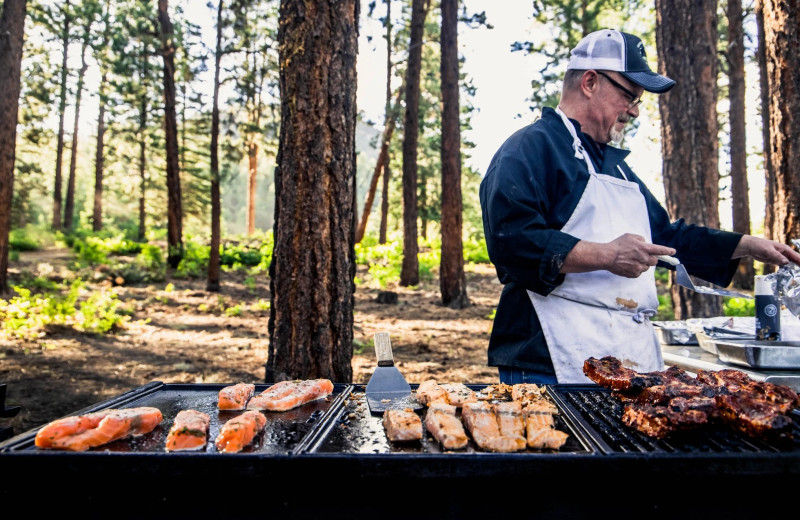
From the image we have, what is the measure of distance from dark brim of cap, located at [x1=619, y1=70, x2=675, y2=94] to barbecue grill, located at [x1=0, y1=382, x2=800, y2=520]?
1724 millimetres

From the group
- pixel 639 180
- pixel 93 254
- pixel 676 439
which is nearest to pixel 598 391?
pixel 676 439

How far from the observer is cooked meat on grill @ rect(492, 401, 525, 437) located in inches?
69.1

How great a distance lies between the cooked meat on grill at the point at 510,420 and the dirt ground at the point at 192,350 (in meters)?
3.29

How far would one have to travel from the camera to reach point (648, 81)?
9.07 ft

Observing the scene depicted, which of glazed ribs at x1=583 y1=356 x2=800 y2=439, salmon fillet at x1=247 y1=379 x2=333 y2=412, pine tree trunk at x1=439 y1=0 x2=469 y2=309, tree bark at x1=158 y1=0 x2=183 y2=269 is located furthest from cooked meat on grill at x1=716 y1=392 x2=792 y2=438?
tree bark at x1=158 y1=0 x2=183 y2=269

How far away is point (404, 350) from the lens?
8.39 m

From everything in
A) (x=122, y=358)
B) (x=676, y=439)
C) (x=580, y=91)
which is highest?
(x=580, y=91)

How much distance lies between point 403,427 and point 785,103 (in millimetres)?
3724

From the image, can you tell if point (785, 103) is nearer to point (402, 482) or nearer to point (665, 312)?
point (402, 482)

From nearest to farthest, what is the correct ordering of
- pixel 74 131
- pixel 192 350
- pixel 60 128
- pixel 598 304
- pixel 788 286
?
pixel 598 304
pixel 788 286
pixel 192 350
pixel 60 128
pixel 74 131

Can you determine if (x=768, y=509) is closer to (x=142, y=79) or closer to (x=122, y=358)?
(x=122, y=358)

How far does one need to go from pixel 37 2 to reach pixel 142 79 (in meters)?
5.38

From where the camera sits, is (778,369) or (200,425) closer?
(200,425)

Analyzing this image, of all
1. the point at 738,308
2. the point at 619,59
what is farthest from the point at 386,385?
the point at 738,308
